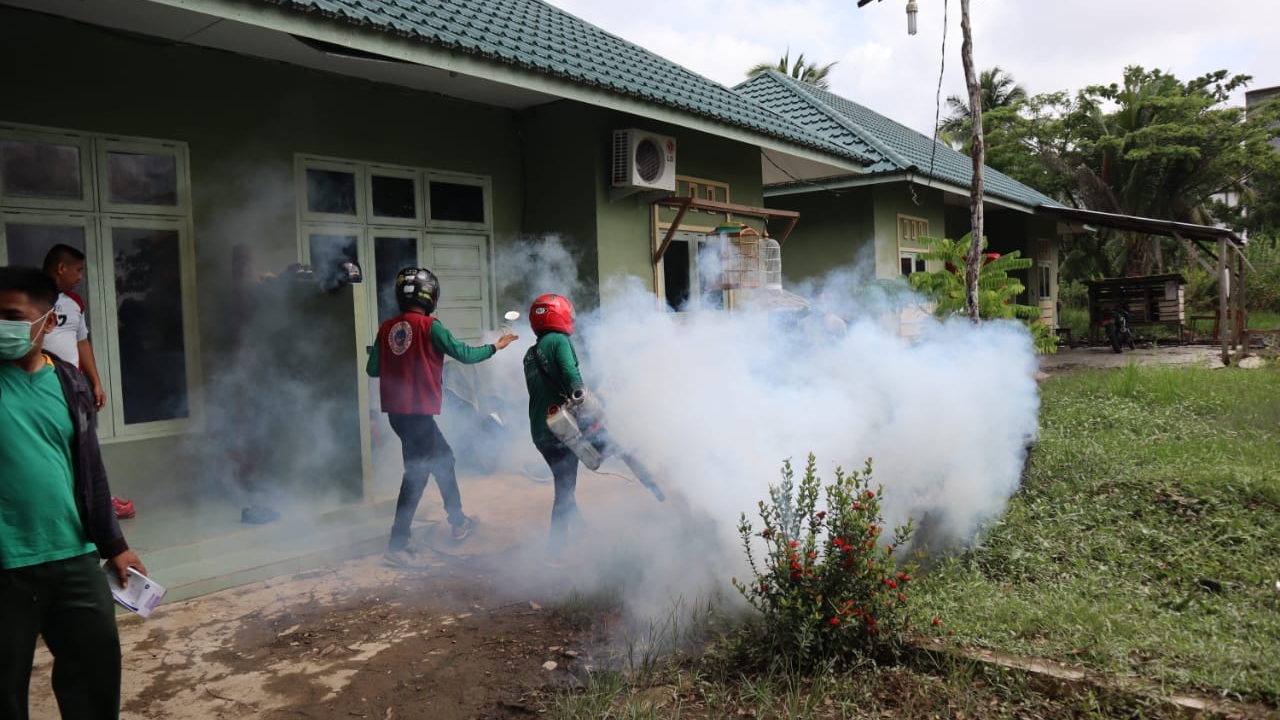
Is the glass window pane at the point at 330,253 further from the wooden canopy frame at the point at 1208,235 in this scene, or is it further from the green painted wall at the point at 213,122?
the wooden canopy frame at the point at 1208,235

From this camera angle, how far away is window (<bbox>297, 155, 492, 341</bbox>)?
23.9 feet

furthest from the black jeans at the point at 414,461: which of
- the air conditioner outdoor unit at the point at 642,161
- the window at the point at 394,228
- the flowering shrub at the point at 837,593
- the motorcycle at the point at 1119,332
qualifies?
the motorcycle at the point at 1119,332

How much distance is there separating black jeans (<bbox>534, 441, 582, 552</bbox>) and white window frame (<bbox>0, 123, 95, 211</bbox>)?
375 cm

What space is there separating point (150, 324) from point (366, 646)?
3.53 m

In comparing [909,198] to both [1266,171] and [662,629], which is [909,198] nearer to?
[662,629]

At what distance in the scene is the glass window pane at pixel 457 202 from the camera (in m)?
8.19

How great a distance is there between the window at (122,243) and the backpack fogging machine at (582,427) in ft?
10.5

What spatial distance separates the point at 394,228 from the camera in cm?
783

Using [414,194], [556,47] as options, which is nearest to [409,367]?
[414,194]

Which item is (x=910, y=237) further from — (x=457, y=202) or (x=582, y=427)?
(x=582, y=427)

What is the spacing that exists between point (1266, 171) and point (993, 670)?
3029cm

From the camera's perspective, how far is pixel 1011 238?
66.8 ft

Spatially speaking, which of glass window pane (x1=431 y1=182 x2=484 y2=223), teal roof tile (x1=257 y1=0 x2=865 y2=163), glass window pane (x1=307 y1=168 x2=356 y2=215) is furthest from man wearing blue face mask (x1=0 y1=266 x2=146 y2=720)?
glass window pane (x1=431 y1=182 x2=484 y2=223)

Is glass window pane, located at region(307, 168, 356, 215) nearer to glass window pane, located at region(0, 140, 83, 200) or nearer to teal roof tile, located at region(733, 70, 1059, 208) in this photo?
glass window pane, located at region(0, 140, 83, 200)
